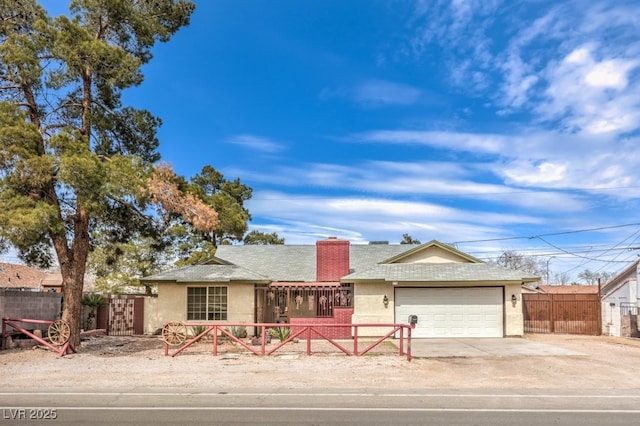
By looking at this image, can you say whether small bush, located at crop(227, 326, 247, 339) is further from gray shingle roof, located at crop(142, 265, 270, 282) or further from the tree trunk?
the tree trunk

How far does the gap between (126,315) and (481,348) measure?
16287mm

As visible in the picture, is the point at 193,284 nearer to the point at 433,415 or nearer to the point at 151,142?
the point at 151,142

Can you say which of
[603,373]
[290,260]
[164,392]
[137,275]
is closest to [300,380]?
[164,392]

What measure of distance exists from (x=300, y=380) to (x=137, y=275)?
101ft

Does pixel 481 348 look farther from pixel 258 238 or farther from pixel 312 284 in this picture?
pixel 258 238

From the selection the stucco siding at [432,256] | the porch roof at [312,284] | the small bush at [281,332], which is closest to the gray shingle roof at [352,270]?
the stucco siding at [432,256]

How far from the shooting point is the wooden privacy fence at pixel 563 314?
23.8 metres

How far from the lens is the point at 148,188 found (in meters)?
15.6

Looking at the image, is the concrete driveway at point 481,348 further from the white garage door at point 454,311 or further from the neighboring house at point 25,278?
the neighboring house at point 25,278

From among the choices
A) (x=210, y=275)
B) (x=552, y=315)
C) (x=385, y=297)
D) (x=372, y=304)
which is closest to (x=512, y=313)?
(x=552, y=315)

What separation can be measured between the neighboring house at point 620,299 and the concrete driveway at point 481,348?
20.5 feet

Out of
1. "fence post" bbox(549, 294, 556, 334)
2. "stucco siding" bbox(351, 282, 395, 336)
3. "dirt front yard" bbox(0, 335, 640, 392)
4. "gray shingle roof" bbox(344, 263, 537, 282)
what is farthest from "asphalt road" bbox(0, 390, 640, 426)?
"fence post" bbox(549, 294, 556, 334)

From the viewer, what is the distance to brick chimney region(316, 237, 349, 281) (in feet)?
80.0

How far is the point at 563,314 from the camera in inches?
952
